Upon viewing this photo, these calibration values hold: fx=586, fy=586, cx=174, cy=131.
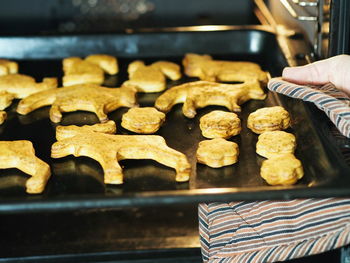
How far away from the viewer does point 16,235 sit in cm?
167

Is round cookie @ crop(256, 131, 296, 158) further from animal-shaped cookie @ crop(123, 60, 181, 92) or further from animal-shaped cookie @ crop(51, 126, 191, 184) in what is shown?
animal-shaped cookie @ crop(123, 60, 181, 92)

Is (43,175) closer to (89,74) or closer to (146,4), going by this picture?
(89,74)

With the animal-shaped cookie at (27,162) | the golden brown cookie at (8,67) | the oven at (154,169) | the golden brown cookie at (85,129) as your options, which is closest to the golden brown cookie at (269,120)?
the oven at (154,169)

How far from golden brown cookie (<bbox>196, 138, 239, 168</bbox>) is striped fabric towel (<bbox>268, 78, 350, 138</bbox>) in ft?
0.75

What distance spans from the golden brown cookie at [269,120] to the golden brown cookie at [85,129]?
0.37m

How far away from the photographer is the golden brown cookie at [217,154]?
4.50 feet

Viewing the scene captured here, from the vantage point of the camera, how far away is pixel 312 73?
1.58 m

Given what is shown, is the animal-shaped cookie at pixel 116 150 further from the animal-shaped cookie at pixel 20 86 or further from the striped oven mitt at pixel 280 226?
the animal-shaped cookie at pixel 20 86

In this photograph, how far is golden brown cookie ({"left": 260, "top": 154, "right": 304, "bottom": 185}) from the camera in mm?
1278

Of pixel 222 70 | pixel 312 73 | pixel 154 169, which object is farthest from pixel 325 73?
pixel 154 169

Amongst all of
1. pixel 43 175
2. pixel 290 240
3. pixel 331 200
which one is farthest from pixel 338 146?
pixel 43 175

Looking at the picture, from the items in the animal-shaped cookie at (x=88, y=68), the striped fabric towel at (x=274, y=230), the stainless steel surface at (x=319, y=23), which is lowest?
the striped fabric towel at (x=274, y=230)

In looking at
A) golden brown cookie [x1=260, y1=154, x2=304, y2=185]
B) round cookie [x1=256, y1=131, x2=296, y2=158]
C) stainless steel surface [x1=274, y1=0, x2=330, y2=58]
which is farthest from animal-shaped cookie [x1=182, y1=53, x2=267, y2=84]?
golden brown cookie [x1=260, y1=154, x2=304, y2=185]

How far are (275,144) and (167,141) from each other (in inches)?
11.2
